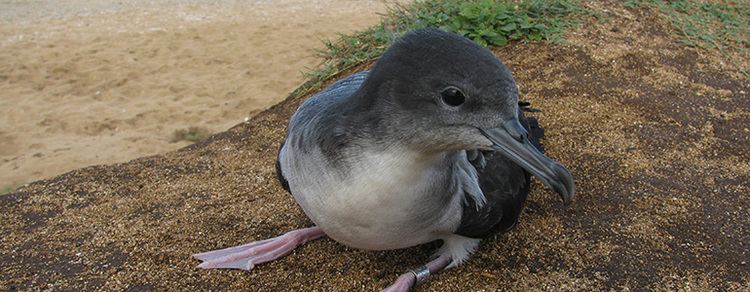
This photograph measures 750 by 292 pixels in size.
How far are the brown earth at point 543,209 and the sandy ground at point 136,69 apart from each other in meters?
2.54

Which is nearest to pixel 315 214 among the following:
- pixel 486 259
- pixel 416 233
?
pixel 416 233

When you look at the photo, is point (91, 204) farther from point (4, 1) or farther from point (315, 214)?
point (4, 1)

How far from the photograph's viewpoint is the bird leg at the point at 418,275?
9.94 ft

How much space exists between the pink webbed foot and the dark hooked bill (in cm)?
149

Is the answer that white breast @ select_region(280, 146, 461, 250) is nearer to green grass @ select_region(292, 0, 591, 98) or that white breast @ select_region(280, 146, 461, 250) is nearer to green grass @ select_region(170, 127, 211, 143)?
green grass @ select_region(292, 0, 591, 98)

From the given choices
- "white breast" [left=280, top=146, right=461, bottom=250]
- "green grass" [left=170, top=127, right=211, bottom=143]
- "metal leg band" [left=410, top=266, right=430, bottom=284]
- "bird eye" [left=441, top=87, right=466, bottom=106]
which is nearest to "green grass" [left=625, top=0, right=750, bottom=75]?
"metal leg band" [left=410, top=266, right=430, bottom=284]

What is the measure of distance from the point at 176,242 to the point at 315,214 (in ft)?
4.10

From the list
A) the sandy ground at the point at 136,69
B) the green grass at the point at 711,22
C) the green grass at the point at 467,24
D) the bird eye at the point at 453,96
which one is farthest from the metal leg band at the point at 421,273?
the sandy ground at the point at 136,69

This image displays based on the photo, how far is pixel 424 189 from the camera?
2.54 metres

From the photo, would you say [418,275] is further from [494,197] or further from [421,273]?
[494,197]

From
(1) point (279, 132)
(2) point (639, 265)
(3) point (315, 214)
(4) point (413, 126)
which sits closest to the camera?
(4) point (413, 126)

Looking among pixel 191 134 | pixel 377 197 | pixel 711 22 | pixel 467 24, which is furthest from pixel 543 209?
pixel 191 134

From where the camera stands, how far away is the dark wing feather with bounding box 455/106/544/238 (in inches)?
Answer: 114

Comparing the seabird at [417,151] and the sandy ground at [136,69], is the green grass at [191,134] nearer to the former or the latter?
the sandy ground at [136,69]
